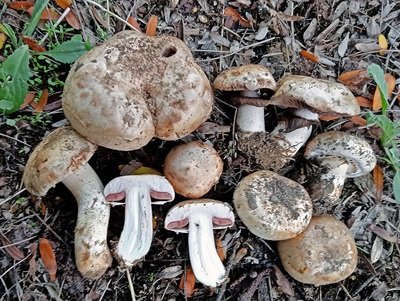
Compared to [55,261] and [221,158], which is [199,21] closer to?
[221,158]

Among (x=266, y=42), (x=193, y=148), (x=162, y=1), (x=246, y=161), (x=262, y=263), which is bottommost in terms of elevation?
(x=262, y=263)

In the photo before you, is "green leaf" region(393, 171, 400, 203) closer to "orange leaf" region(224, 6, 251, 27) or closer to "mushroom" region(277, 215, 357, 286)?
"mushroom" region(277, 215, 357, 286)

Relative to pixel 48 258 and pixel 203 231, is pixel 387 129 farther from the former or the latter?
pixel 48 258

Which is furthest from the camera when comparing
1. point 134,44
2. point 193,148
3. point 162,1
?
point 162,1

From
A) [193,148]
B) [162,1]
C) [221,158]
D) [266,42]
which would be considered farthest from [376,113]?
[162,1]

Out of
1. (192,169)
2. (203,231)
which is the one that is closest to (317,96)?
(192,169)

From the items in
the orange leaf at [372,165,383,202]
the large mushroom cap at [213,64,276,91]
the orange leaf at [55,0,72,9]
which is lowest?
the orange leaf at [372,165,383,202]

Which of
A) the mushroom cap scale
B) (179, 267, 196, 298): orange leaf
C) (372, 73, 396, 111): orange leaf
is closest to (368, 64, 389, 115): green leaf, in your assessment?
(372, 73, 396, 111): orange leaf
